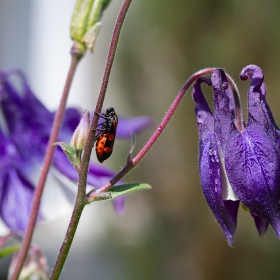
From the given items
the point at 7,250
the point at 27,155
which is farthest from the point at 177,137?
the point at 7,250

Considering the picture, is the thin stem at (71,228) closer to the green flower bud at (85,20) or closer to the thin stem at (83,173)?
the thin stem at (83,173)

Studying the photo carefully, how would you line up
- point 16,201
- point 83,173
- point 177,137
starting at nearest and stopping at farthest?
point 83,173 < point 16,201 < point 177,137

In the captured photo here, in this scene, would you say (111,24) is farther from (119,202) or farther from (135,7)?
(119,202)

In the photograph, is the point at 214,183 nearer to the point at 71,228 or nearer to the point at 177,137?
the point at 71,228

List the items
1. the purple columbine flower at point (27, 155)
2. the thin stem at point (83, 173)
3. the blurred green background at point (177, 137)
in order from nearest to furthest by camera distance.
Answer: the thin stem at point (83, 173) → the purple columbine flower at point (27, 155) → the blurred green background at point (177, 137)

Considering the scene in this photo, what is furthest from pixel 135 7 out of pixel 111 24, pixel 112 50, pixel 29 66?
pixel 112 50

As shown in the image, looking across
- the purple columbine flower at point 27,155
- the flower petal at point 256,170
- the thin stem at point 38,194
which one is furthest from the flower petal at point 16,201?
the flower petal at point 256,170

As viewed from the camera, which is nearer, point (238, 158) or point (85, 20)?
point (238, 158)

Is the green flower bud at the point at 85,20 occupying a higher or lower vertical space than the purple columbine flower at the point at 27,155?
higher
